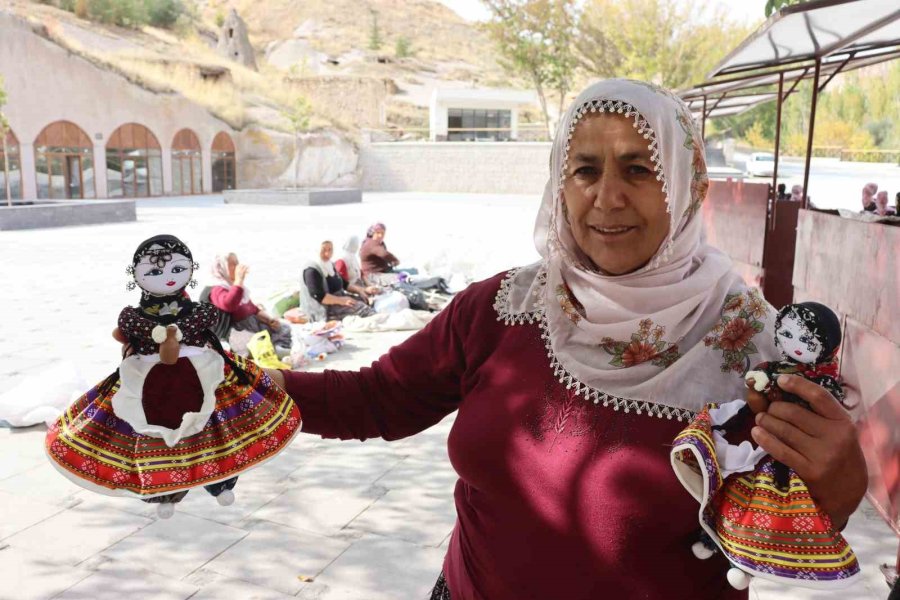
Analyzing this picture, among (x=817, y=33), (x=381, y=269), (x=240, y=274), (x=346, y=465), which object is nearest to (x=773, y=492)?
(x=346, y=465)

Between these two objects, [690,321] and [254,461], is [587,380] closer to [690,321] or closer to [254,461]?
[690,321]

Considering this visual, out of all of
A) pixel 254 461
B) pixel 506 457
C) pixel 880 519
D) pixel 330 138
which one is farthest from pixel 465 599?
pixel 330 138

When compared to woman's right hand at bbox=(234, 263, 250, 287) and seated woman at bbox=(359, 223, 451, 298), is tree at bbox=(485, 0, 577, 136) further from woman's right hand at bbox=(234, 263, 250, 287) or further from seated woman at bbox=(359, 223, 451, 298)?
woman's right hand at bbox=(234, 263, 250, 287)

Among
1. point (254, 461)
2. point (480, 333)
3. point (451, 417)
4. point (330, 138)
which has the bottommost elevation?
point (451, 417)

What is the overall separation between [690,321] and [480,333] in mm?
458

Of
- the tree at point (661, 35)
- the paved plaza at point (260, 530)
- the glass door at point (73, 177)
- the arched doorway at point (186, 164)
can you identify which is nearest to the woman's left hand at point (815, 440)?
the paved plaza at point (260, 530)

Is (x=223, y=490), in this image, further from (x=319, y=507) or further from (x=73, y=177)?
(x=73, y=177)

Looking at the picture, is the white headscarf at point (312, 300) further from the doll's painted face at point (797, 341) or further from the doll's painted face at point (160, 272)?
the doll's painted face at point (797, 341)

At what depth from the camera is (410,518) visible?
391 centimetres

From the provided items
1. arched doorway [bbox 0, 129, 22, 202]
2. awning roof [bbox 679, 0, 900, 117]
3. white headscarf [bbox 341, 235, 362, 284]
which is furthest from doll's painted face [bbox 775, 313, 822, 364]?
arched doorway [bbox 0, 129, 22, 202]

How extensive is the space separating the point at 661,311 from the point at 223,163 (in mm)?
32484

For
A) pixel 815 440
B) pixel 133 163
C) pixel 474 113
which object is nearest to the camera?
pixel 815 440

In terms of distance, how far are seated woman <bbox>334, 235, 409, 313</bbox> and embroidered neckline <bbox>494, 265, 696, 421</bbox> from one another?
6899 mm

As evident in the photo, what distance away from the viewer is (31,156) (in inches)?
942
